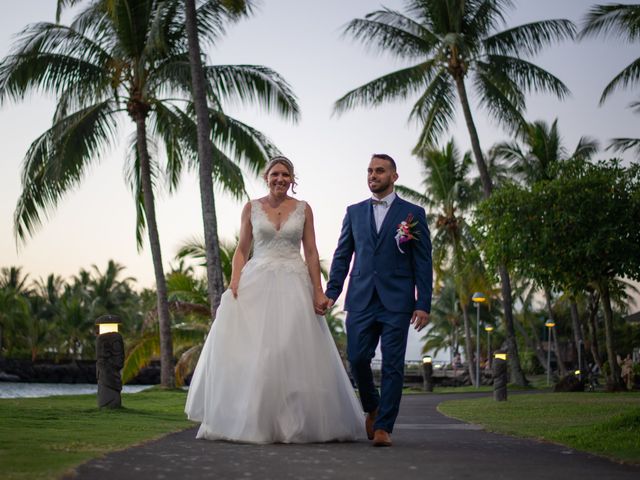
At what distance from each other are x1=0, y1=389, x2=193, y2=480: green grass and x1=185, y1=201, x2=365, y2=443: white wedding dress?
2.29 feet

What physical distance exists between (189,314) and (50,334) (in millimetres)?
61238

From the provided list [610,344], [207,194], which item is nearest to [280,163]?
[207,194]

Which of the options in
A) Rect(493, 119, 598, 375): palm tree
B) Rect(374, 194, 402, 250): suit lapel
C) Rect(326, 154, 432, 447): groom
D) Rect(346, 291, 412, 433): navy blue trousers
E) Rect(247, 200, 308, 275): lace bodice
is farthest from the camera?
Rect(493, 119, 598, 375): palm tree

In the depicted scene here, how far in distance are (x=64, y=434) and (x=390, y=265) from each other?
2.86m

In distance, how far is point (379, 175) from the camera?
22.9 ft

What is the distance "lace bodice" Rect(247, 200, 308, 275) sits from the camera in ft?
24.5

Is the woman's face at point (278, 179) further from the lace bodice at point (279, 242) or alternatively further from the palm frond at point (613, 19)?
the palm frond at point (613, 19)

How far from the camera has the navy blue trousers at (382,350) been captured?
6.54 m

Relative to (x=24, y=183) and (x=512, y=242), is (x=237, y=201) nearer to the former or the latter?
(x=24, y=183)

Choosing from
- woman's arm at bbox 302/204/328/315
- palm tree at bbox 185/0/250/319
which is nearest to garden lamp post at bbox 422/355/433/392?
palm tree at bbox 185/0/250/319

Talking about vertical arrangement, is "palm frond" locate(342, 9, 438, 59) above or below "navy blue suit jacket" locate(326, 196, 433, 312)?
above

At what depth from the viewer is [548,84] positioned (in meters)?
27.7

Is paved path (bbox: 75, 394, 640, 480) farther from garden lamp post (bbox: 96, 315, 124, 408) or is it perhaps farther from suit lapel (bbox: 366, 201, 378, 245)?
garden lamp post (bbox: 96, 315, 124, 408)

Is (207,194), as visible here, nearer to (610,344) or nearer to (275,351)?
(275,351)
